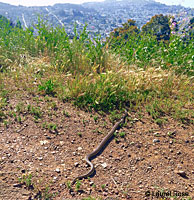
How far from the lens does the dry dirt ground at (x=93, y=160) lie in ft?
8.82

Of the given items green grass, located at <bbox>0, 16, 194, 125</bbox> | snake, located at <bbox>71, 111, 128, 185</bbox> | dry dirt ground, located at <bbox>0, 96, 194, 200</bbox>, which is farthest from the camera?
green grass, located at <bbox>0, 16, 194, 125</bbox>

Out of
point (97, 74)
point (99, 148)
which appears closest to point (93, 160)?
point (99, 148)

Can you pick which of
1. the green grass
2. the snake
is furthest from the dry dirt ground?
the green grass

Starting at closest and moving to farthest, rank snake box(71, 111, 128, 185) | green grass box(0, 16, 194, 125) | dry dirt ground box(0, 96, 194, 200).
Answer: dry dirt ground box(0, 96, 194, 200) < snake box(71, 111, 128, 185) < green grass box(0, 16, 194, 125)

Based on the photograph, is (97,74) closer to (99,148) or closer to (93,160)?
(99,148)

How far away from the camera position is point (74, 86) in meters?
4.59

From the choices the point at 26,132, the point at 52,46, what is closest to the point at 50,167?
the point at 26,132

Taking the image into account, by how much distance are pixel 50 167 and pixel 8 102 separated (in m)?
1.92

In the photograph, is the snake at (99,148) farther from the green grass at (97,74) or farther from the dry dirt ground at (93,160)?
the green grass at (97,74)

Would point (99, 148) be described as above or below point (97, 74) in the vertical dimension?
below

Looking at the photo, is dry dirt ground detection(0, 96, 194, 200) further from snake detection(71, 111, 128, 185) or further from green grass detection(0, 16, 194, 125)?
green grass detection(0, 16, 194, 125)

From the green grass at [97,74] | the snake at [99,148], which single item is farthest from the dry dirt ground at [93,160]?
the green grass at [97,74]

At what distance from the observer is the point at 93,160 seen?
3.28 metres

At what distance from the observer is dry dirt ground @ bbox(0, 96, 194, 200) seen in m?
2.69
